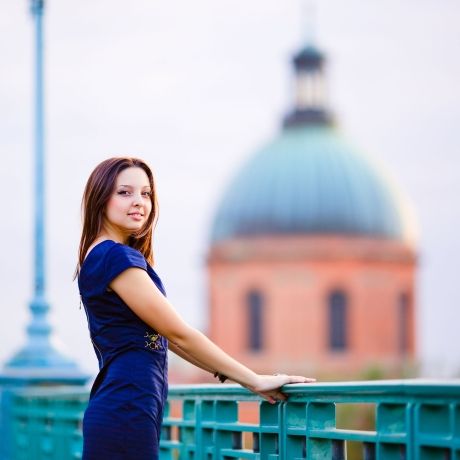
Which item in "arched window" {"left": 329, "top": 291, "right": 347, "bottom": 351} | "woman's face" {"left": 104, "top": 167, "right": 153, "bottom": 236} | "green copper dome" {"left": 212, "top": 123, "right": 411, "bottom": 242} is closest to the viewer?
"woman's face" {"left": 104, "top": 167, "right": 153, "bottom": 236}

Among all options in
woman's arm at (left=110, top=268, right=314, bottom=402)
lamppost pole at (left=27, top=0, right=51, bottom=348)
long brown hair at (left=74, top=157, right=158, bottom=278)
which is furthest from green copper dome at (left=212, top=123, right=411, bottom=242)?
woman's arm at (left=110, top=268, right=314, bottom=402)

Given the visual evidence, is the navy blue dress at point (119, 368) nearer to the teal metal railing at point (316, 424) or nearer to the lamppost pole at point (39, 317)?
the teal metal railing at point (316, 424)

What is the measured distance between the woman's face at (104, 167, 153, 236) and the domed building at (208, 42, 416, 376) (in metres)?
60.3

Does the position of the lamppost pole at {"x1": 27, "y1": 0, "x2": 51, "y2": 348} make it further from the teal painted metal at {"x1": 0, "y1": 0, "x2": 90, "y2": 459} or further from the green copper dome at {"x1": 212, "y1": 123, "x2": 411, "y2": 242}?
the green copper dome at {"x1": 212, "y1": 123, "x2": 411, "y2": 242}

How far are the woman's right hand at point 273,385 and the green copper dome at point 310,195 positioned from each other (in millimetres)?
60091

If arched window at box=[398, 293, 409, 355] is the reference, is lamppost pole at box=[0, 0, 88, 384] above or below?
below

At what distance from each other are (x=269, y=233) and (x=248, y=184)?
2.35 metres

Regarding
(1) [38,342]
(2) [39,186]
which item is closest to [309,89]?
(2) [39,186]

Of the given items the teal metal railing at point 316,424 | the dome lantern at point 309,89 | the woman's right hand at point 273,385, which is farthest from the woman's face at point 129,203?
the dome lantern at point 309,89

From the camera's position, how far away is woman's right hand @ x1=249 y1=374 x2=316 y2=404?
5.65 m

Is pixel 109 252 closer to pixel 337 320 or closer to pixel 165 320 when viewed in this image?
pixel 165 320

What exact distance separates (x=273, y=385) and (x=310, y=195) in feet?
201

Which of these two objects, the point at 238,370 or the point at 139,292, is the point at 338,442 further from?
the point at 139,292

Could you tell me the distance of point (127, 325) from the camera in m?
5.43
